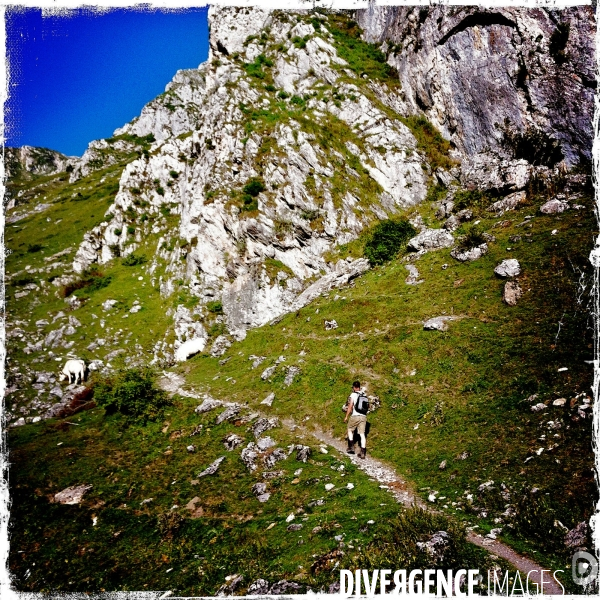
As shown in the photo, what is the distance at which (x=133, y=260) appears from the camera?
45.4 m

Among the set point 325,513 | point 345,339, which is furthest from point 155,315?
point 325,513

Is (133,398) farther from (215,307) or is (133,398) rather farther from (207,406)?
(215,307)

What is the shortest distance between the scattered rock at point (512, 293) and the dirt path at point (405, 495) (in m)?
11.2

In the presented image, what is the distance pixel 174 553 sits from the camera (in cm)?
966

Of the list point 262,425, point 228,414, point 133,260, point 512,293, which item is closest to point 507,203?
point 512,293

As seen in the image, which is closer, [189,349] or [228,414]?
[228,414]

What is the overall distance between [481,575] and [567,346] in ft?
32.6

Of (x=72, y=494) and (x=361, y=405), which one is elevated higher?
(x=361, y=405)

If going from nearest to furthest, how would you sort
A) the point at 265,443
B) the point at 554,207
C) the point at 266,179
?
1. the point at 265,443
2. the point at 554,207
3. the point at 266,179

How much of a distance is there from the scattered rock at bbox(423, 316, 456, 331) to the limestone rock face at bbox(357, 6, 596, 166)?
979 inches

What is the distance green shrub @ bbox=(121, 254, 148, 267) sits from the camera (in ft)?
148

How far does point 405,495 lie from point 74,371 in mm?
27232

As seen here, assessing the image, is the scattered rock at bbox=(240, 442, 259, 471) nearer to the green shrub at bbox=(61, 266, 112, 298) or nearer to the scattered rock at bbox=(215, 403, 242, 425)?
the scattered rock at bbox=(215, 403, 242, 425)

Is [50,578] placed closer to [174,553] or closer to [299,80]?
[174,553]
